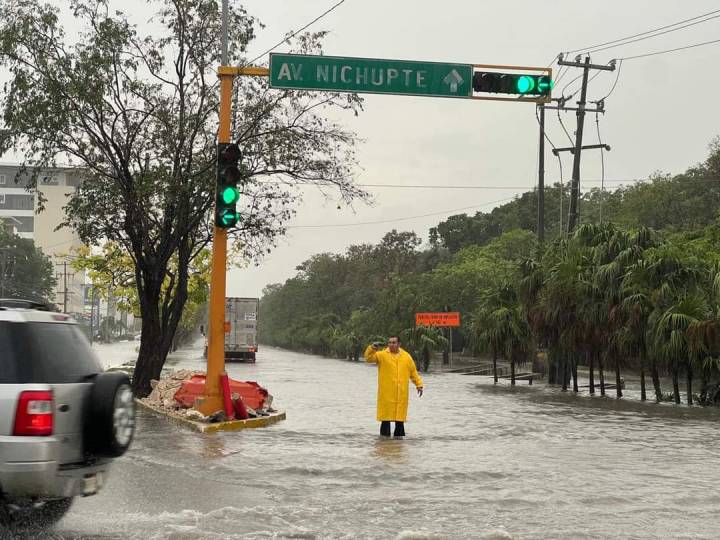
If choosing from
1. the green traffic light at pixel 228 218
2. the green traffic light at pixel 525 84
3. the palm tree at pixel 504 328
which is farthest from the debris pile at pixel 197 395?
the palm tree at pixel 504 328

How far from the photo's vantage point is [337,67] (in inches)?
630

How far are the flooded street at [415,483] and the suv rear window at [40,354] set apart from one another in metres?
1.46

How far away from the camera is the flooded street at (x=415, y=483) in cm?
843

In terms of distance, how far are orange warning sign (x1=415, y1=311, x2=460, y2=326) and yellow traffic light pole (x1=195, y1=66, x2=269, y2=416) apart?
44.6 meters

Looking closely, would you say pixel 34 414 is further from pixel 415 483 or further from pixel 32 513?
pixel 415 483

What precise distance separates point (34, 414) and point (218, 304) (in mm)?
10146

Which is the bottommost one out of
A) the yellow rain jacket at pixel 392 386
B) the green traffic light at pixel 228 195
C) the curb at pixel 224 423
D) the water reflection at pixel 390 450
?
the water reflection at pixel 390 450

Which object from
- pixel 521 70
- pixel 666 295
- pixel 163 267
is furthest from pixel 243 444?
pixel 666 295

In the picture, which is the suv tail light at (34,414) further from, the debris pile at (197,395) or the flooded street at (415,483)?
the debris pile at (197,395)

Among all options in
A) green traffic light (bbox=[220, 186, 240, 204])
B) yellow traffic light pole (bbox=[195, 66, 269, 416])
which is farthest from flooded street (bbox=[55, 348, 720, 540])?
green traffic light (bbox=[220, 186, 240, 204])

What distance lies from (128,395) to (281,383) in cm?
2857

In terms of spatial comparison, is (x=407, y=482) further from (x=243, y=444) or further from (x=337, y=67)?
(x=337, y=67)

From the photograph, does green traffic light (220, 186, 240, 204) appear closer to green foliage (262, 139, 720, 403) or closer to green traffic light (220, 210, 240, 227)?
green traffic light (220, 210, 240, 227)

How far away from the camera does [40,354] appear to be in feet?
22.8
